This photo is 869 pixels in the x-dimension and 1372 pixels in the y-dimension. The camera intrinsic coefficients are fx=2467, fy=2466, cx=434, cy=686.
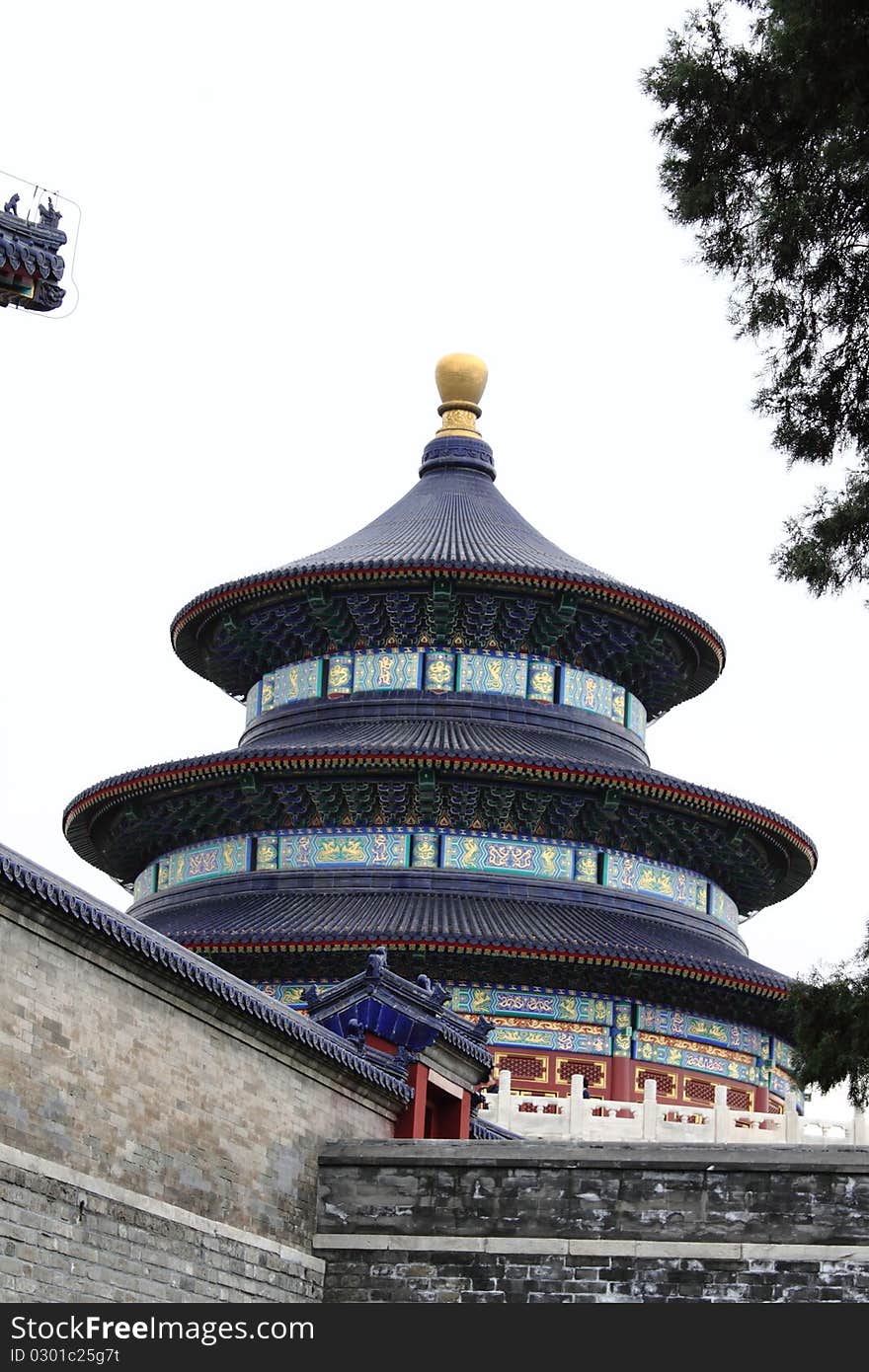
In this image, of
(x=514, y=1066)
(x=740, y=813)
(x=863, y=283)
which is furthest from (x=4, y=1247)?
(x=740, y=813)

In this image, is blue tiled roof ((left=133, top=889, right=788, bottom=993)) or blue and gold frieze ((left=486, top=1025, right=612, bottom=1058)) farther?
blue and gold frieze ((left=486, top=1025, right=612, bottom=1058))

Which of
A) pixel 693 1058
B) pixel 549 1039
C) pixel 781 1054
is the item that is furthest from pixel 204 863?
pixel 781 1054

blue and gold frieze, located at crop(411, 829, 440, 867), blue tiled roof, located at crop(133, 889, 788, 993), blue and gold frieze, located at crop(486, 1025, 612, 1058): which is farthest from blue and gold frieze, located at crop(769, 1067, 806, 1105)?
blue and gold frieze, located at crop(411, 829, 440, 867)

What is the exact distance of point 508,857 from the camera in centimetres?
3650

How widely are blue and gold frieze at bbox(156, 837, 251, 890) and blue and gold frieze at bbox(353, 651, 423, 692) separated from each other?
11.3 ft

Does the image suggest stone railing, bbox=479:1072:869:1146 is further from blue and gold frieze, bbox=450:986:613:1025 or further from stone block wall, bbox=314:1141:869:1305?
stone block wall, bbox=314:1141:869:1305

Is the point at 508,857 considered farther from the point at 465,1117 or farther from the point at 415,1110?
the point at 415,1110

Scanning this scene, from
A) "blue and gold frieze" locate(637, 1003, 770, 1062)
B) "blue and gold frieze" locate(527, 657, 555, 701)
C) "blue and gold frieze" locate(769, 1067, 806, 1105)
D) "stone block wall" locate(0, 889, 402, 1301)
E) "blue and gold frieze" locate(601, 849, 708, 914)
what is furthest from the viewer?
"blue and gold frieze" locate(527, 657, 555, 701)

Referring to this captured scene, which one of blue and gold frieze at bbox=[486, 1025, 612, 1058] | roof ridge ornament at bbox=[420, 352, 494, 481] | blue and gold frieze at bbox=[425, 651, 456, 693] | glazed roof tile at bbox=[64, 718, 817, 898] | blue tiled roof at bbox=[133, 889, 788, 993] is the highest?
roof ridge ornament at bbox=[420, 352, 494, 481]

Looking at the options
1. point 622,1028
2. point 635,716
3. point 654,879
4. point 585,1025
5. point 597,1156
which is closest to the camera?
point 597,1156

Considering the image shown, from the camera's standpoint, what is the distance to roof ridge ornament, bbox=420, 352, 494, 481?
142 ft

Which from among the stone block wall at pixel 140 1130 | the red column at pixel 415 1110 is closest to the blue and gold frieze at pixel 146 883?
the red column at pixel 415 1110

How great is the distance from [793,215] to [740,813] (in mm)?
21327

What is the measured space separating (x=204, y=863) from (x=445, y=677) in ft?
15.6
